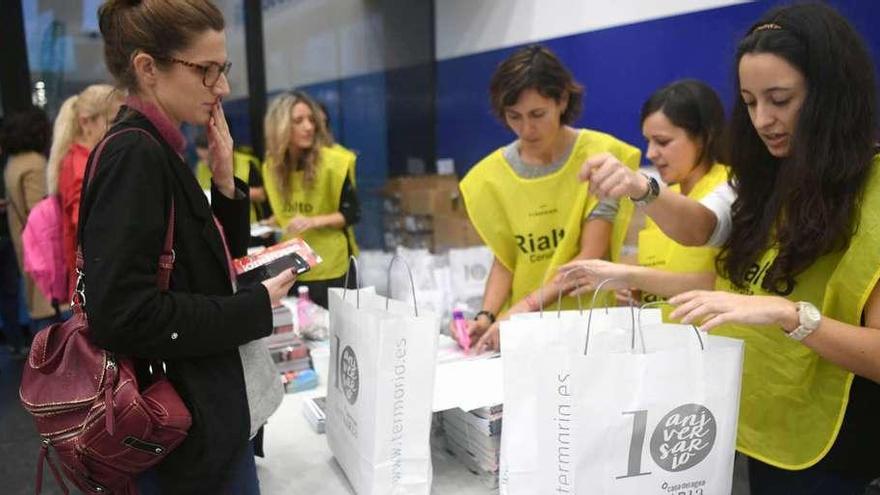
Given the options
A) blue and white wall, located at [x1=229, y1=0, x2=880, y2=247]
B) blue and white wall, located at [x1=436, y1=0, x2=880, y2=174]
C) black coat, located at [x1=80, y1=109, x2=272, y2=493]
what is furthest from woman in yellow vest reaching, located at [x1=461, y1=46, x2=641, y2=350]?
blue and white wall, located at [x1=229, y1=0, x2=880, y2=247]

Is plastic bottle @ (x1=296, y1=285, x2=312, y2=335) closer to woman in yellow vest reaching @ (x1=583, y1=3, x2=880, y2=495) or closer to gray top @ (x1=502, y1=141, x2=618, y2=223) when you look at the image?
gray top @ (x1=502, y1=141, x2=618, y2=223)

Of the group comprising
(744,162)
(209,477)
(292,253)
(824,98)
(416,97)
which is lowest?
(209,477)

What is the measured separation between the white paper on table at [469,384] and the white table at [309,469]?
14cm

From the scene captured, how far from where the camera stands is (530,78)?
165 centimetres

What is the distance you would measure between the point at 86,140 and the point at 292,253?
192 cm

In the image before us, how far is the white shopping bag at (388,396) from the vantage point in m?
1.05

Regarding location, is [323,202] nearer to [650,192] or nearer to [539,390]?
[650,192]

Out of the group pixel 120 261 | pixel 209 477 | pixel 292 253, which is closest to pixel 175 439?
pixel 209 477

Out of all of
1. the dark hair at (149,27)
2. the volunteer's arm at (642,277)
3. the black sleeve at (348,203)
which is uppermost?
the dark hair at (149,27)

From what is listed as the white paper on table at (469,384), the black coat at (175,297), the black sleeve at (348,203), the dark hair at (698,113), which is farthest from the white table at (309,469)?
the black sleeve at (348,203)

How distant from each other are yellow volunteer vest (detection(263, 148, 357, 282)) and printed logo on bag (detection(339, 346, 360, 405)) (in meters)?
1.71

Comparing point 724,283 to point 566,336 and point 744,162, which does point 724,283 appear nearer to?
point 744,162

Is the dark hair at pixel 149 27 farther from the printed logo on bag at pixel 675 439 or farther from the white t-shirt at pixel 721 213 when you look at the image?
the white t-shirt at pixel 721 213

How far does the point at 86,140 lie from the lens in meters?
2.65
